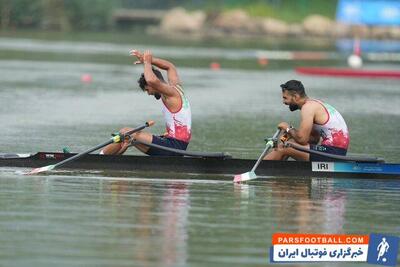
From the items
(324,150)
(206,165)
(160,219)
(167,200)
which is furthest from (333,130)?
(160,219)

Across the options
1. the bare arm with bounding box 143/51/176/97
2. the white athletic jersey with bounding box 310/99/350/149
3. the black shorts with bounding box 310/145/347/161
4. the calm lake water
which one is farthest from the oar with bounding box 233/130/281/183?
the bare arm with bounding box 143/51/176/97

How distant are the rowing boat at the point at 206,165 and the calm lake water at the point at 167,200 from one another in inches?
6.0

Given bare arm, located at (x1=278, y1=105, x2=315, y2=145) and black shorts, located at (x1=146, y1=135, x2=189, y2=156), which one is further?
black shorts, located at (x1=146, y1=135, x2=189, y2=156)

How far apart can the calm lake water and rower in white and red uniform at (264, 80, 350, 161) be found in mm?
421

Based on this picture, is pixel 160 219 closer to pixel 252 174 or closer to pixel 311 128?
pixel 252 174

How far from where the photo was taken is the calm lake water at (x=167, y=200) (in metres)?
11.2

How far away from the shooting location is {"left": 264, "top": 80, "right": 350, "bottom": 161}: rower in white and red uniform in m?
15.5

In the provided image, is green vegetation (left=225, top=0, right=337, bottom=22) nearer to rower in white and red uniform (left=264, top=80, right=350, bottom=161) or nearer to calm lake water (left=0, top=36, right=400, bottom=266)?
calm lake water (left=0, top=36, right=400, bottom=266)

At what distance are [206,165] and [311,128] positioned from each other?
1417 mm

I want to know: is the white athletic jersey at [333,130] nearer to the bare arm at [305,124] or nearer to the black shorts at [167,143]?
the bare arm at [305,124]

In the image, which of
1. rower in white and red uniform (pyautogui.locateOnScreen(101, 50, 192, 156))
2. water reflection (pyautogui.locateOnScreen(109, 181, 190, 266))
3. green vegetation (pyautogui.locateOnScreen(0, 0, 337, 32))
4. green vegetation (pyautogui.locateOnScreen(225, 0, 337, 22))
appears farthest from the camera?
green vegetation (pyautogui.locateOnScreen(225, 0, 337, 22))

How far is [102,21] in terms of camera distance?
7894 centimetres

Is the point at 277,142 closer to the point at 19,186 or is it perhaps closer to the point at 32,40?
the point at 19,186

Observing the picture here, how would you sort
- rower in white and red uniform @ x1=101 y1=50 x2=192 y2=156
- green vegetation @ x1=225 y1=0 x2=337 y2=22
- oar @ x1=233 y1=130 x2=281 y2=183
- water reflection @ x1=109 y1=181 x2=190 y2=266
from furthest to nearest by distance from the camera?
green vegetation @ x1=225 y1=0 x2=337 y2=22, rower in white and red uniform @ x1=101 y1=50 x2=192 y2=156, oar @ x1=233 y1=130 x2=281 y2=183, water reflection @ x1=109 y1=181 x2=190 y2=266
